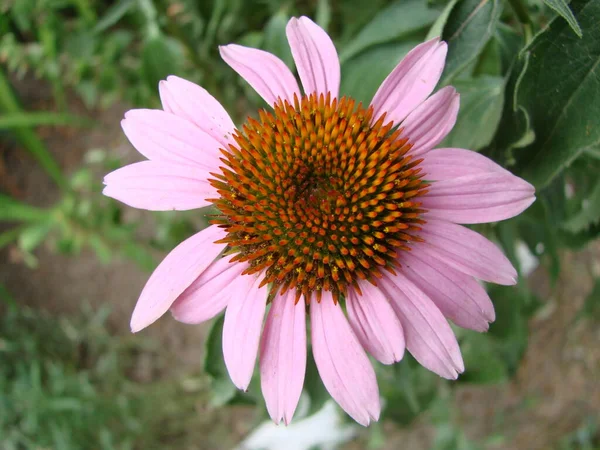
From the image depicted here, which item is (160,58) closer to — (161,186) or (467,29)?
(161,186)

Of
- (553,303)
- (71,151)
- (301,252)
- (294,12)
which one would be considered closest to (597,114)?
(301,252)

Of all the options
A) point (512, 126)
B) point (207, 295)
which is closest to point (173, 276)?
point (207, 295)

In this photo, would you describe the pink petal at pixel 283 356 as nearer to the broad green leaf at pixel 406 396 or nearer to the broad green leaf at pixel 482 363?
the broad green leaf at pixel 406 396

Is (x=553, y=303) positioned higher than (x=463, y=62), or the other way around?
(x=463, y=62)

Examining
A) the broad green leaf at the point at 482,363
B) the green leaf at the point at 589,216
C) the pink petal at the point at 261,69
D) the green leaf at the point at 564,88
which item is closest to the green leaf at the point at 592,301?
the broad green leaf at the point at 482,363

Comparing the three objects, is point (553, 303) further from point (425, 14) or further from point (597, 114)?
point (597, 114)

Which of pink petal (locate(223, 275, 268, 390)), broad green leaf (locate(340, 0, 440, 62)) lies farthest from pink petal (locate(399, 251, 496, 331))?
broad green leaf (locate(340, 0, 440, 62))
